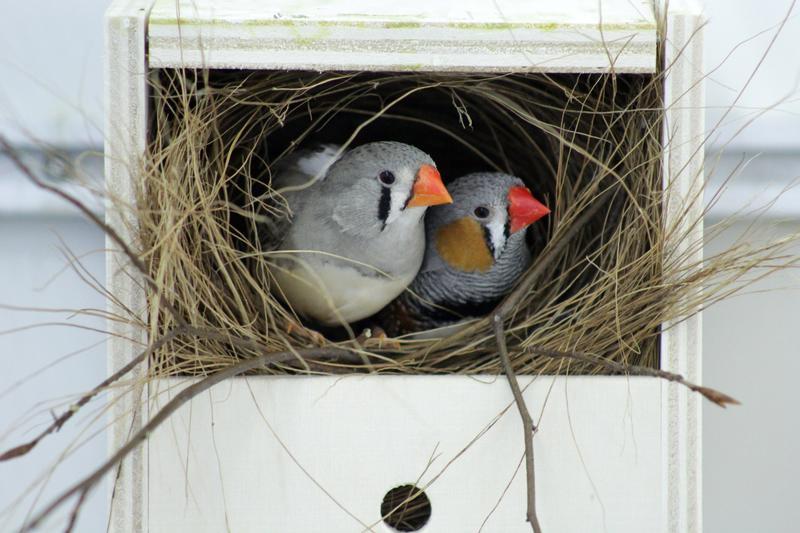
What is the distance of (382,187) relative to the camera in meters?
1.04

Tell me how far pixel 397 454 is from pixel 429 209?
0.44m

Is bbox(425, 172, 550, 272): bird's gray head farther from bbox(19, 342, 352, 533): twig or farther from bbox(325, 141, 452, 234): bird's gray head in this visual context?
bbox(19, 342, 352, 533): twig

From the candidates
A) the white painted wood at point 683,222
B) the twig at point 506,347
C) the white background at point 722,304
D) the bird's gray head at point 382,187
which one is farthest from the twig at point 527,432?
the white background at point 722,304

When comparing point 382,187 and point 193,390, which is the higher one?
point 382,187

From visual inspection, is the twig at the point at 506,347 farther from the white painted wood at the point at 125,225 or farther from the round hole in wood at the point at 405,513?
the white painted wood at the point at 125,225

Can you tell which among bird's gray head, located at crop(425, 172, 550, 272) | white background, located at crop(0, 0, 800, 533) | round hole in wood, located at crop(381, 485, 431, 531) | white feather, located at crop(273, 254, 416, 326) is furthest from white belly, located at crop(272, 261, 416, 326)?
white background, located at crop(0, 0, 800, 533)

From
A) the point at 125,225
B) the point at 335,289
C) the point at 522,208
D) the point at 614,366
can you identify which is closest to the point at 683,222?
the point at 614,366

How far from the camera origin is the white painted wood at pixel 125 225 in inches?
32.2

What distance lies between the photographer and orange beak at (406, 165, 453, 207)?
101cm

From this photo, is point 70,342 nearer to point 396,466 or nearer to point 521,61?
point 396,466

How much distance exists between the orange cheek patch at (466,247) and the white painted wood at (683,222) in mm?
330

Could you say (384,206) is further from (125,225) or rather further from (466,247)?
(125,225)

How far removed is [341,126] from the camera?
1.23 metres

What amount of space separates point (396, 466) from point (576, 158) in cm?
46
